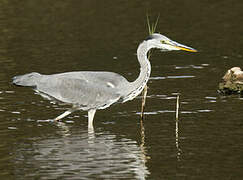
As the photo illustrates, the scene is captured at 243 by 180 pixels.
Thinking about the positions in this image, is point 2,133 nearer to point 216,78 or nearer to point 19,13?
point 216,78

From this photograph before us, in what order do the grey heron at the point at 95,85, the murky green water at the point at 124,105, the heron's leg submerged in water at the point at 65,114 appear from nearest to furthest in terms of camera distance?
1. the murky green water at the point at 124,105
2. the grey heron at the point at 95,85
3. the heron's leg submerged in water at the point at 65,114

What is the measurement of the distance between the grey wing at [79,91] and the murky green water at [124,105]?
0.48 metres

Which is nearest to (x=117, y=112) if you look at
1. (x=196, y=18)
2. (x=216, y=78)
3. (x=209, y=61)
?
(x=216, y=78)

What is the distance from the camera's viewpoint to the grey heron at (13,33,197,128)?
12977 millimetres

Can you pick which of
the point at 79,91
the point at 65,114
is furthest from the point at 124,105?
the point at 79,91

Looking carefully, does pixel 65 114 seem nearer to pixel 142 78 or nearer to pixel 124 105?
pixel 142 78

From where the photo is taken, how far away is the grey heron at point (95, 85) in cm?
1298

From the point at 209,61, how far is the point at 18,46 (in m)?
5.80

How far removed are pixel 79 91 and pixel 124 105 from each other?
2069 mm

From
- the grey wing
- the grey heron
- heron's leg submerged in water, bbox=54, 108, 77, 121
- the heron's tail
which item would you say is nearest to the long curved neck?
the grey heron

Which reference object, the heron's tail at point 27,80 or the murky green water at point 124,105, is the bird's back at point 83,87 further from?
the murky green water at point 124,105

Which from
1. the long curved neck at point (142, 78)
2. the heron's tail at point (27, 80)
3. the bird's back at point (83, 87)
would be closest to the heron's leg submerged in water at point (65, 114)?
the bird's back at point (83, 87)

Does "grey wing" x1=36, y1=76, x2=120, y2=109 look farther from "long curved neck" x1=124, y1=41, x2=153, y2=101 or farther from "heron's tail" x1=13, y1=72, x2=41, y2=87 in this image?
"long curved neck" x1=124, y1=41, x2=153, y2=101

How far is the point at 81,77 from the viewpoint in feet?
43.4
